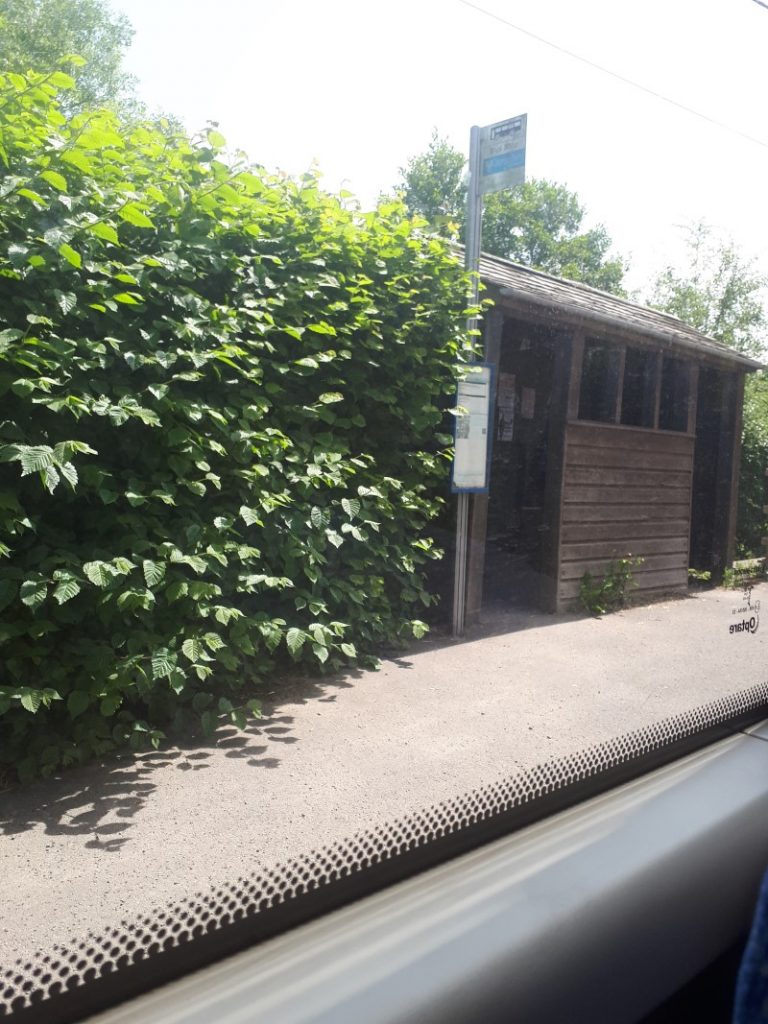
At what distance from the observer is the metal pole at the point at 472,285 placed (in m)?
1.20

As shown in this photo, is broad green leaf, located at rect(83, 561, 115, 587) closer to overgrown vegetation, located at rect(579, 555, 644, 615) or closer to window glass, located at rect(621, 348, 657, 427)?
overgrown vegetation, located at rect(579, 555, 644, 615)

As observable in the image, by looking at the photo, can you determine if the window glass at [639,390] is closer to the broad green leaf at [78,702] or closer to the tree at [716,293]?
the tree at [716,293]

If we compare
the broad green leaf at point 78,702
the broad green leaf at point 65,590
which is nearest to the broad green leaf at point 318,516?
the broad green leaf at point 65,590

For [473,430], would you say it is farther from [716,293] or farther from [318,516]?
[318,516]

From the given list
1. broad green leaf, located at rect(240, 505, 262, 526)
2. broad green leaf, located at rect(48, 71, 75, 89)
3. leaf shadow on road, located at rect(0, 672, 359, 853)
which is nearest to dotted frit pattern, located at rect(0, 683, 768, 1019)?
leaf shadow on road, located at rect(0, 672, 359, 853)

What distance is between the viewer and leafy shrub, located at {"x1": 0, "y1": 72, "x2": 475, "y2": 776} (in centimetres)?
125

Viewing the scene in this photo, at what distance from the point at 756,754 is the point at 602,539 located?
0.52m

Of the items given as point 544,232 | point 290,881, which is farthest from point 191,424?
point 290,881

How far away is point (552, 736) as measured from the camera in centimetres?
132

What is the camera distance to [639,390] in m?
1.62

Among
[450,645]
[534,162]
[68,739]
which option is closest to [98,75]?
[534,162]

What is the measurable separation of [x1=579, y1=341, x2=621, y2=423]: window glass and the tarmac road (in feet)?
1.38

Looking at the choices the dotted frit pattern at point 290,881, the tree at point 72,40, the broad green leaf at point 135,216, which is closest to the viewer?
the dotted frit pattern at point 290,881

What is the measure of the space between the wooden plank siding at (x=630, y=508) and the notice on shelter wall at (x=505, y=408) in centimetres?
14
